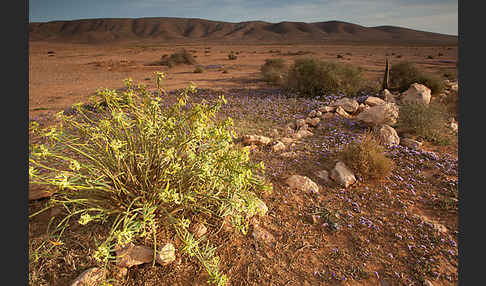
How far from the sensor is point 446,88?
8.84 m

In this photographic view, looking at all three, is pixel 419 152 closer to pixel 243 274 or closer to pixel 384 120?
pixel 384 120

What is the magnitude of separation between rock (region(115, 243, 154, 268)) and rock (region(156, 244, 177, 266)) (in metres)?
0.08

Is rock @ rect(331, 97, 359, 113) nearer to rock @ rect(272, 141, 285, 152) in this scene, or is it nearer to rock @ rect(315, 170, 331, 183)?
rock @ rect(272, 141, 285, 152)

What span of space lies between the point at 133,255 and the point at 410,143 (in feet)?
14.6

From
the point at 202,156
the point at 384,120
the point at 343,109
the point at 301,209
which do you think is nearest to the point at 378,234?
the point at 301,209

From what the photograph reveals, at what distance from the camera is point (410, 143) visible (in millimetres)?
4324

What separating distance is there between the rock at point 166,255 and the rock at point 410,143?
163 inches

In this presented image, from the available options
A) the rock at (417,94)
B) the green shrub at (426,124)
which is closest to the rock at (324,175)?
the green shrub at (426,124)

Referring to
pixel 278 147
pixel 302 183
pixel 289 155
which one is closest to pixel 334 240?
pixel 302 183

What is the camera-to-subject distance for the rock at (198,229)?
2322 millimetres

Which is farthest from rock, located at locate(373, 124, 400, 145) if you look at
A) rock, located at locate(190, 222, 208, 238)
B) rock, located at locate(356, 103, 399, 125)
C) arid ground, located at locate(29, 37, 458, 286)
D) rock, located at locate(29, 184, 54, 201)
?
rock, located at locate(29, 184, 54, 201)

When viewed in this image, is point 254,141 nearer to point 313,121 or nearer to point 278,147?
point 278,147

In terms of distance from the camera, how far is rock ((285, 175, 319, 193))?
318 cm

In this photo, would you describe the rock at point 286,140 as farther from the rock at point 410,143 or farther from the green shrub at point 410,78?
the green shrub at point 410,78
